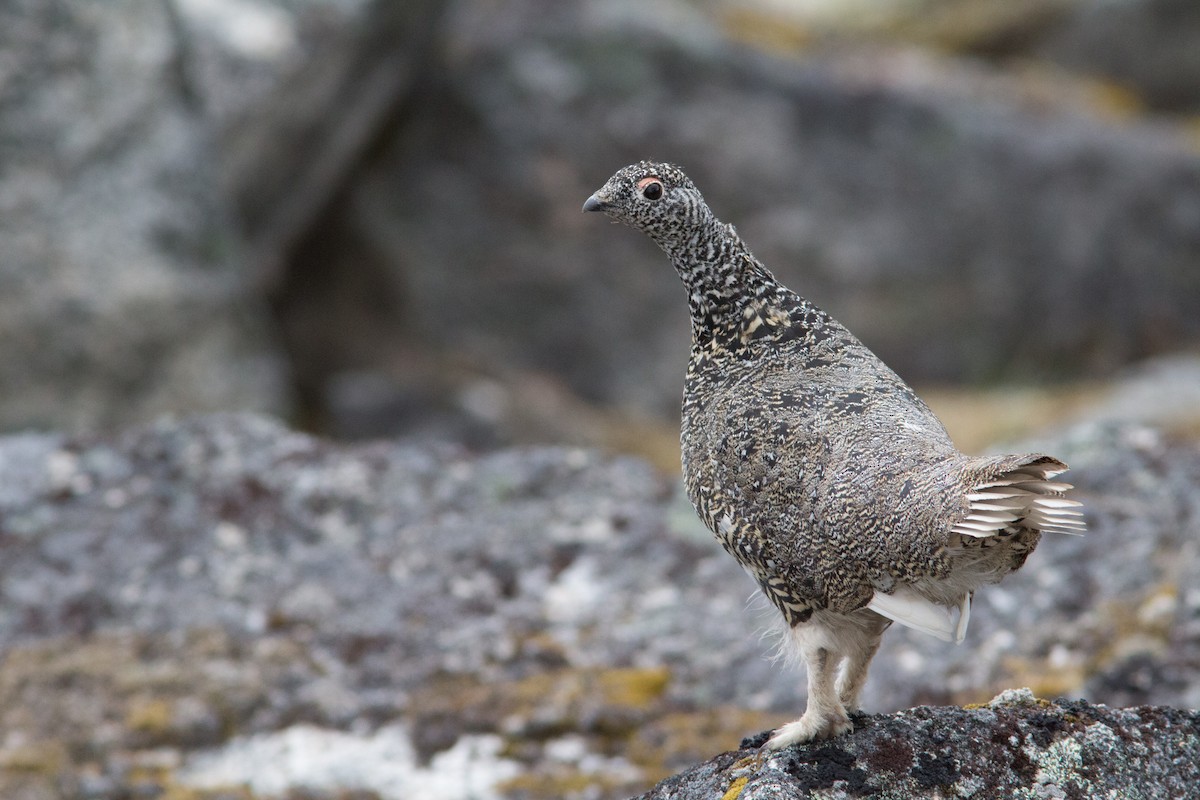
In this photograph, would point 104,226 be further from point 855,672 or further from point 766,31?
point 766,31

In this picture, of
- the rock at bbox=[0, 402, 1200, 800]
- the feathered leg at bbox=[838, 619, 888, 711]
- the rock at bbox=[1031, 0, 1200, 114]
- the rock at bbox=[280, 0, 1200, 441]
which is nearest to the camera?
the feathered leg at bbox=[838, 619, 888, 711]

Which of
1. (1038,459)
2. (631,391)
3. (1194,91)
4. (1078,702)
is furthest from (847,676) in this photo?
(1194,91)

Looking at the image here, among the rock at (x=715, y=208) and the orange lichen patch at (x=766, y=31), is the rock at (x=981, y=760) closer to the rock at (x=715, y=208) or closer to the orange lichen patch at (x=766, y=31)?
the rock at (x=715, y=208)

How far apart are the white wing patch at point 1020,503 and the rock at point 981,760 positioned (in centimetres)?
95

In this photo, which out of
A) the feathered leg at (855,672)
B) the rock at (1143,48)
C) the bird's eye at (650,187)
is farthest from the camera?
the rock at (1143,48)

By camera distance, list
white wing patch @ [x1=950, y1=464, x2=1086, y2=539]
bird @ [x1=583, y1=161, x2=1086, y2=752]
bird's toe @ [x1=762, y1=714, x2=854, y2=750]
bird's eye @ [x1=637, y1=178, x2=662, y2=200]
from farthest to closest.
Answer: bird's eye @ [x1=637, y1=178, x2=662, y2=200] < bird's toe @ [x1=762, y1=714, x2=854, y2=750] < bird @ [x1=583, y1=161, x2=1086, y2=752] < white wing patch @ [x1=950, y1=464, x2=1086, y2=539]

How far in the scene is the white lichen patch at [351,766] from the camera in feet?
18.9

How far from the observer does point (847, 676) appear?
16.5 feet

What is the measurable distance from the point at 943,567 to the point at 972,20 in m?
18.2

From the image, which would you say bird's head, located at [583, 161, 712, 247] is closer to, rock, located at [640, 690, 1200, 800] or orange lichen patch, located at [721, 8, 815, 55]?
rock, located at [640, 690, 1200, 800]

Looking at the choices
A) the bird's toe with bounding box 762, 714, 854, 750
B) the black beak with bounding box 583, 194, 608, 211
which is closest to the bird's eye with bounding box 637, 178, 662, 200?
the black beak with bounding box 583, 194, 608, 211

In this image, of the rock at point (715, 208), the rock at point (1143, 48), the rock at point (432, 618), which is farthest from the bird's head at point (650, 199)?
the rock at point (1143, 48)

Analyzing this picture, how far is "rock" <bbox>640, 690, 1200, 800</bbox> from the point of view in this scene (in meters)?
4.23

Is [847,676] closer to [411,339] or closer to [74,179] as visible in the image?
[74,179]
